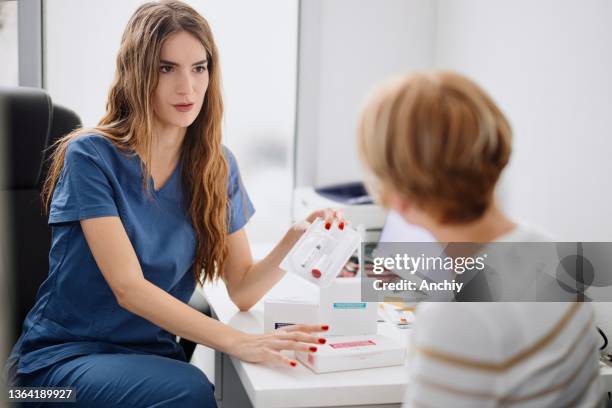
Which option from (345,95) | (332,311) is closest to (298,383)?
(332,311)

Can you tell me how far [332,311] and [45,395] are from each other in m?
0.61

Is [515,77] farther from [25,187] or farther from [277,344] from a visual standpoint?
[25,187]

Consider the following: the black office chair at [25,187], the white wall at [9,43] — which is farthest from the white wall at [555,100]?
the white wall at [9,43]

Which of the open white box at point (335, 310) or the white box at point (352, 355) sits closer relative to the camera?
the white box at point (352, 355)

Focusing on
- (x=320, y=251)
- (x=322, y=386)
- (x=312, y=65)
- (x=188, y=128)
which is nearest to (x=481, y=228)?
(x=322, y=386)

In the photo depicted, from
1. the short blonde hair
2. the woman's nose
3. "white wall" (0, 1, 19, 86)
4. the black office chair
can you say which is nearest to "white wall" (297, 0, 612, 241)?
the short blonde hair

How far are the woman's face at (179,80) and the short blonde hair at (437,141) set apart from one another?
77 cm

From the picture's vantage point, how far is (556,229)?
67.2 inches

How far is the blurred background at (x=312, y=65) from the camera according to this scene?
1.85 m

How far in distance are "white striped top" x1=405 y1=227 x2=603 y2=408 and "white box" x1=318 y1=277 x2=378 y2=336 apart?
1.72 feet

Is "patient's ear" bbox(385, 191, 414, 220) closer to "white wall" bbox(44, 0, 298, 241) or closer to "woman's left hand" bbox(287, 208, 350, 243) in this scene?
"woman's left hand" bbox(287, 208, 350, 243)

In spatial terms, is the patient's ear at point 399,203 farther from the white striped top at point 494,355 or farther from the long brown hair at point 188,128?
the long brown hair at point 188,128

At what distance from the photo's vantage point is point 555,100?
1729 mm

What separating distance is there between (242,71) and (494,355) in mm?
1992
